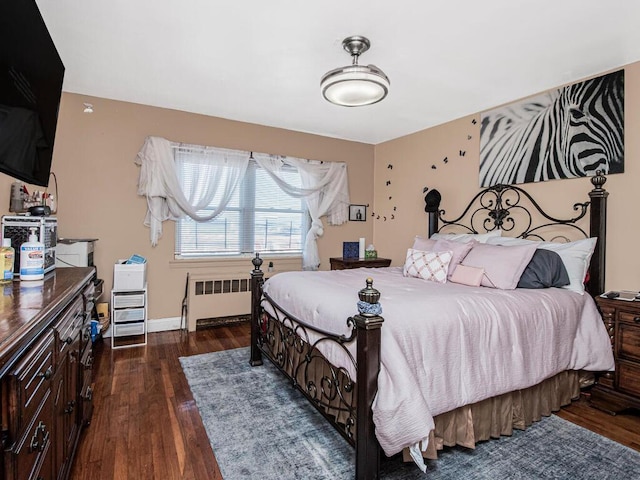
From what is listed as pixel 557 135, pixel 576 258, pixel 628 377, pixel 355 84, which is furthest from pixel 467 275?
pixel 355 84

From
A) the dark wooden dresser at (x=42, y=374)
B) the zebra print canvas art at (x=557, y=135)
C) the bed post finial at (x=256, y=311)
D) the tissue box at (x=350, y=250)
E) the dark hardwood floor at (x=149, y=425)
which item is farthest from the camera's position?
the tissue box at (x=350, y=250)

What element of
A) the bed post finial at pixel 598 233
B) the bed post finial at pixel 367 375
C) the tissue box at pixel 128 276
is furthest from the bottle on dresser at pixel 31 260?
the bed post finial at pixel 598 233

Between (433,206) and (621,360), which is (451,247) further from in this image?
(621,360)

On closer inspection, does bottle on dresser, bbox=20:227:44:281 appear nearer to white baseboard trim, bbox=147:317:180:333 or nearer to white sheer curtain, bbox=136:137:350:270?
white sheer curtain, bbox=136:137:350:270

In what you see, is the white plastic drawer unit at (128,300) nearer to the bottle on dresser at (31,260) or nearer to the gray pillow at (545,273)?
the bottle on dresser at (31,260)

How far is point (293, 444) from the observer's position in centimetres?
196

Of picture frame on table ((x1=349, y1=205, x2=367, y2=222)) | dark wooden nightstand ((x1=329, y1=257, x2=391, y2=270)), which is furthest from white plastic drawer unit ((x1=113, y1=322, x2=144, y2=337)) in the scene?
picture frame on table ((x1=349, y1=205, x2=367, y2=222))

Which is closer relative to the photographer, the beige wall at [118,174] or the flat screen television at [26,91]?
the flat screen television at [26,91]

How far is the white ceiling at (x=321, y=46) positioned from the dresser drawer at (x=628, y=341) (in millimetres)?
1899

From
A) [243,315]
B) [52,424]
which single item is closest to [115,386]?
[52,424]

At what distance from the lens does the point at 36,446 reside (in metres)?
1.07

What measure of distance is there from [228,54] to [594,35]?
2.49 meters

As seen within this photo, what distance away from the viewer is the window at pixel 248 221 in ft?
13.4

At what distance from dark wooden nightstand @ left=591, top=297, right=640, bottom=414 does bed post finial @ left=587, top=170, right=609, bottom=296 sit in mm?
291
